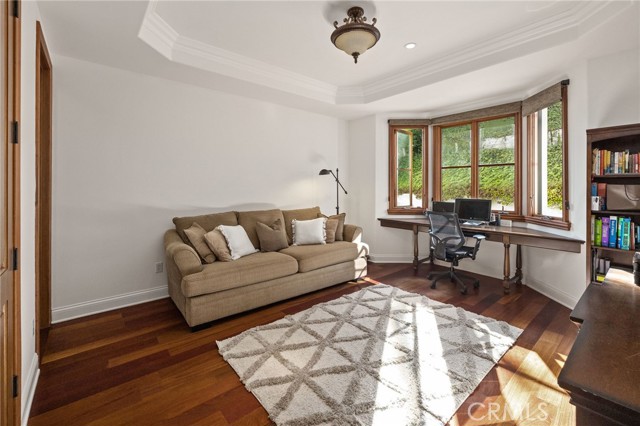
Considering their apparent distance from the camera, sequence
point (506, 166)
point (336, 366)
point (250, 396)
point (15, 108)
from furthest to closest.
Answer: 1. point (506, 166)
2. point (336, 366)
3. point (250, 396)
4. point (15, 108)

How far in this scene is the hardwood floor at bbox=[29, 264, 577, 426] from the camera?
169cm

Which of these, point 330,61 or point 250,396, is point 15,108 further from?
point 330,61

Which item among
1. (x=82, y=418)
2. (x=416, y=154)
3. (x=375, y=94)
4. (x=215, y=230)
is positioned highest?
(x=375, y=94)

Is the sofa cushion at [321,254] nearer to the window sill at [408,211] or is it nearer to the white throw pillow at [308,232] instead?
the white throw pillow at [308,232]

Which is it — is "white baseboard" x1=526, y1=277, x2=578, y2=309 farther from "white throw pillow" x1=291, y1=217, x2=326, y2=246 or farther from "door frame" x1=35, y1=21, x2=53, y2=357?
"door frame" x1=35, y1=21, x2=53, y2=357

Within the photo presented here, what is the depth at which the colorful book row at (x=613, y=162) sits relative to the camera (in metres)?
2.50

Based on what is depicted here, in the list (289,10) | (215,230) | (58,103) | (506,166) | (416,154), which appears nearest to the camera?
(289,10)

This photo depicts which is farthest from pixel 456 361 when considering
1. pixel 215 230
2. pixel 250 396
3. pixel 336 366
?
pixel 215 230

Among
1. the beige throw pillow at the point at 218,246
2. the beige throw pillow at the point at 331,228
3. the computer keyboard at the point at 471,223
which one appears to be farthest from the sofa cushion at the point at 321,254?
the computer keyboard at the point at 471,223

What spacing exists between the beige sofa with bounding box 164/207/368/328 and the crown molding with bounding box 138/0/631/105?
5.46 feet

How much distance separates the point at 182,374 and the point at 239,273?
3.23 feet

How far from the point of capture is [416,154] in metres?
5.04

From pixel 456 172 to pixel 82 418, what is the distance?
16.1ft

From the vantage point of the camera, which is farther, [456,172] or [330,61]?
[456,172]
